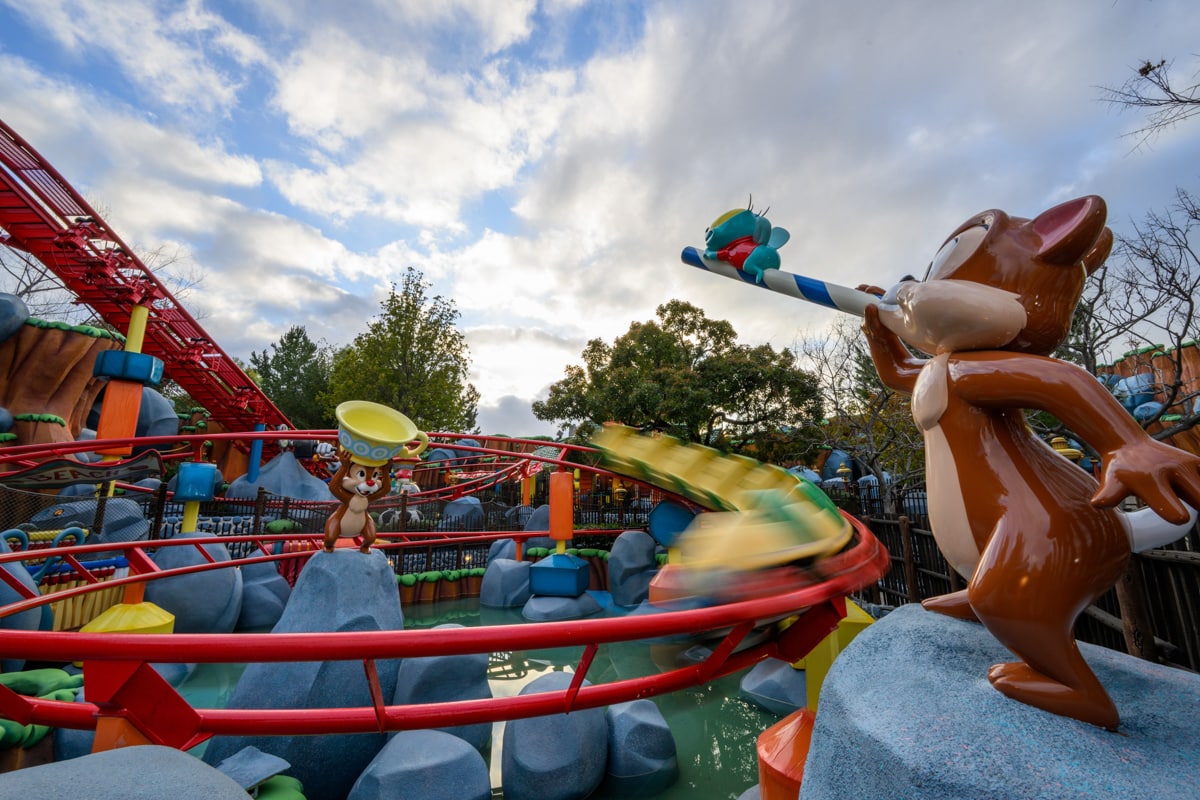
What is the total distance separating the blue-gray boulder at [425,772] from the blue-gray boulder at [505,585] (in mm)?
6627

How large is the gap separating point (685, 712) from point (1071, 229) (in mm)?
5605

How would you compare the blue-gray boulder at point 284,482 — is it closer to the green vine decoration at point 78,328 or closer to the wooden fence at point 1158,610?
the green vine decoration at point 78,328

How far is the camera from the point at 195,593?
287 inches

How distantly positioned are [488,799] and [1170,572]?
4.40 m

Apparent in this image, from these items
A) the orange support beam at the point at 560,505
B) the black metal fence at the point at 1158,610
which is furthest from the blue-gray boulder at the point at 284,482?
the black metal fence at the point at 1158,610

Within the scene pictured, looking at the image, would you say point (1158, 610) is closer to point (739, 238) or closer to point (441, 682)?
point (739, 238)

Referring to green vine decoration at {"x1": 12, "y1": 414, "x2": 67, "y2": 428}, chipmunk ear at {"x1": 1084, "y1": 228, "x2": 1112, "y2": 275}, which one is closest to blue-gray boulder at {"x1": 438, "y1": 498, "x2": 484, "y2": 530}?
green vine decoration at {"x1": 12, "y1": 414, "x2": 67, "y2": 428}

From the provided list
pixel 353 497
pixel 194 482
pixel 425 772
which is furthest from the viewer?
pixel 194 482

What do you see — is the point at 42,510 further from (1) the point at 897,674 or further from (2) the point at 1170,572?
(2) the point at 1170,572

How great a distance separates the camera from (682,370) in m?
16.4

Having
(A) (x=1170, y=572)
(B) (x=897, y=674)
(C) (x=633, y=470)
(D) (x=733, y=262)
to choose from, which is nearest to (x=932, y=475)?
(B) (x=897, y=674)

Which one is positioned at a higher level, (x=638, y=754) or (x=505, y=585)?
(x=505, y=585)

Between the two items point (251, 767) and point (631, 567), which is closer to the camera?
point (251, 767)

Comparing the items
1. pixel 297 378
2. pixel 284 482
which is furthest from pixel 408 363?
pixel 297 378
